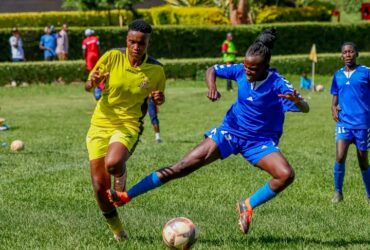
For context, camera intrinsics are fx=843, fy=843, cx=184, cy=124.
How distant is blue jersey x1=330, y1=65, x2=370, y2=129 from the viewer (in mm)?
11164

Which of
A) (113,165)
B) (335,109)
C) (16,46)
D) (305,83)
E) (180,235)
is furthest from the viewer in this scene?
(16,46)

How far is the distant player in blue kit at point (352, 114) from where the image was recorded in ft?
36.4

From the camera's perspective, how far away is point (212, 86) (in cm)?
830

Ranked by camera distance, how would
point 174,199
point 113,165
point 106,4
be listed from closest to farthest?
point 113,165, point 174,199, point 106,4

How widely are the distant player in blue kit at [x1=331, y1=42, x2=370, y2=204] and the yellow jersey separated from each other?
363 centimetres

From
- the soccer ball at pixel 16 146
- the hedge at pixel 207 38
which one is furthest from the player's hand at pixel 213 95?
the hedge at pixel 207 38

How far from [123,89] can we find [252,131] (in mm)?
1335

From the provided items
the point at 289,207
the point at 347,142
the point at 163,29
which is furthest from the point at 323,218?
the point at 163,29

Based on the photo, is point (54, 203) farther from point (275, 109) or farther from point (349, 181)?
point (349, 181)

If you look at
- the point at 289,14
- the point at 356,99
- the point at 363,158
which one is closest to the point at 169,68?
the point at 289,14

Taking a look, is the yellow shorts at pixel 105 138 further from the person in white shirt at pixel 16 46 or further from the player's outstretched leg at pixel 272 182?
the person in white shirt at pixel 16 46

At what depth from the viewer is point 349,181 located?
12.9m

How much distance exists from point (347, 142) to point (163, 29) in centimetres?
2799

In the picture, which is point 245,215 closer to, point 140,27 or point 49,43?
point 140,27
